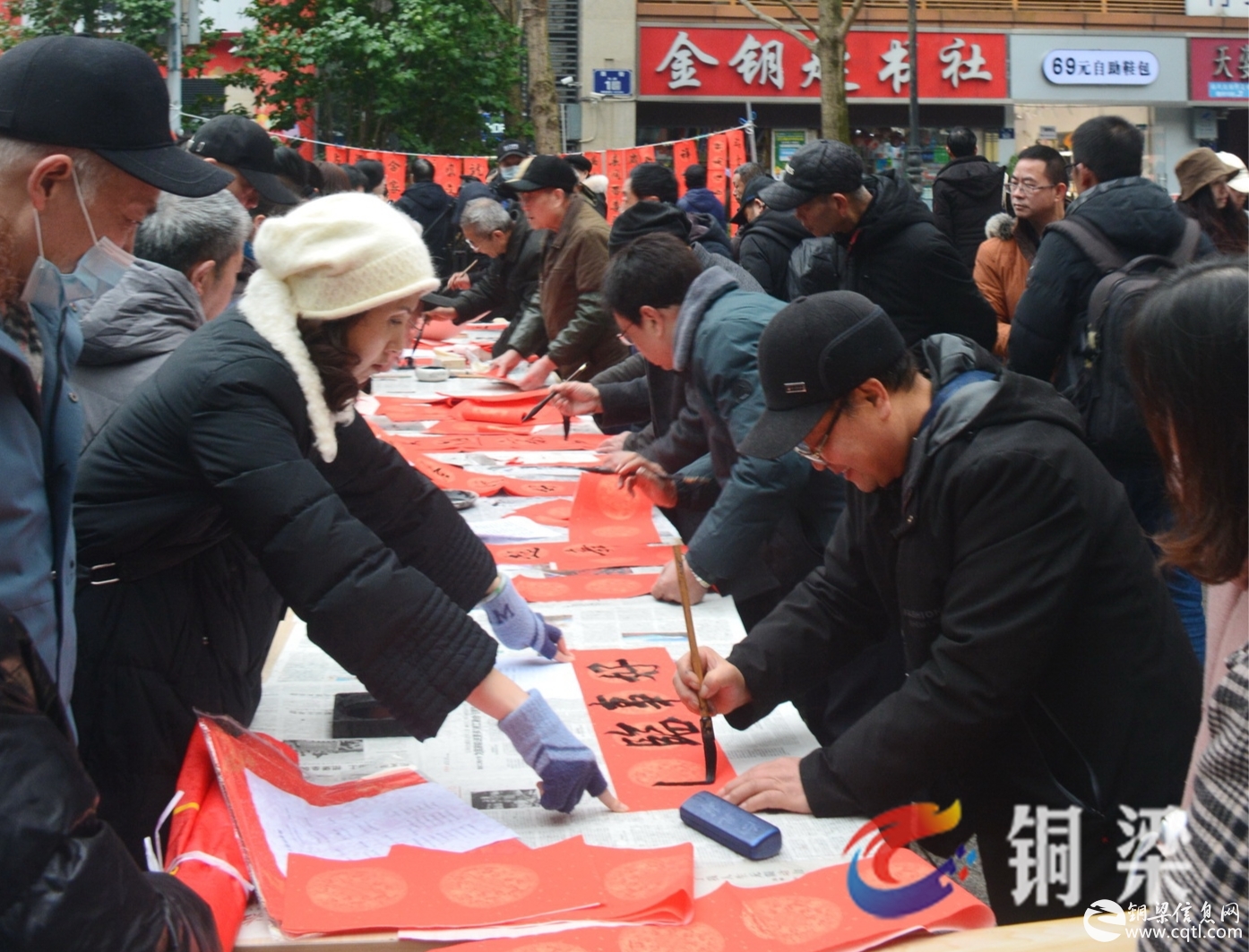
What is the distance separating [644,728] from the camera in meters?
1.95

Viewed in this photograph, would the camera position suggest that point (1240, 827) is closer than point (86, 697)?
Yes

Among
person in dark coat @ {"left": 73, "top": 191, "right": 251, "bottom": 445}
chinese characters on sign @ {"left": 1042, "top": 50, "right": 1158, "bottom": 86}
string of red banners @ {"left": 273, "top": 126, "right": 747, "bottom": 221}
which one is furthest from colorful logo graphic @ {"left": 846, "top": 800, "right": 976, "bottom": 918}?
chinese characters on sign @ {"left": 1042, "top": 50, "right": 1158, "bottom": 86}

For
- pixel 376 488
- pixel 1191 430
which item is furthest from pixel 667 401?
pixel 1191 430

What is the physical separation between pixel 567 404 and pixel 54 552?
8.56 ft

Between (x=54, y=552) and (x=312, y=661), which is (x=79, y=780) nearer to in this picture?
(x=54, y=552)

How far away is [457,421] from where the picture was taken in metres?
4.89

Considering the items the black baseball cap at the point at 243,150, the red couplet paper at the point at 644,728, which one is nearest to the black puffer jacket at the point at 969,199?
the black baseball cap at the point at 243,150

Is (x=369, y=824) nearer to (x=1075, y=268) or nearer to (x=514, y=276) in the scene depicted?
(x=1075, y=268)

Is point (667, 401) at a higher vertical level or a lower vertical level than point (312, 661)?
higher

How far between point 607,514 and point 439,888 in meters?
1.90

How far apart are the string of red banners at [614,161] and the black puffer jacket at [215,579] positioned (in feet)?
34.1

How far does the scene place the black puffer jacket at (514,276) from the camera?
21.1ft

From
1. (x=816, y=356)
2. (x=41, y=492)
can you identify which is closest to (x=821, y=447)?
(x=816, y=356)

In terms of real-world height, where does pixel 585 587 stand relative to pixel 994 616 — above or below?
below
